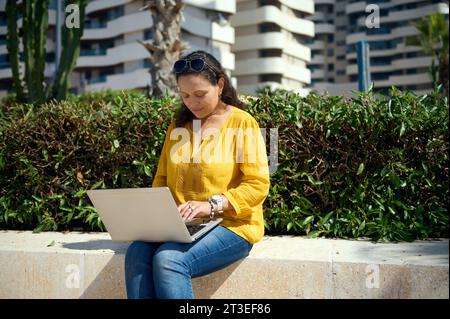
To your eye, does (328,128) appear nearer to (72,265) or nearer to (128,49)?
(72,265)

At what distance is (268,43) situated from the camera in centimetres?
5159

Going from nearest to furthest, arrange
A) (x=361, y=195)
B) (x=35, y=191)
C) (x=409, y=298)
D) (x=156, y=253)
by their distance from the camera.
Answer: (x=156, y=253) → (x=409, y=298) → (x=361, y=195) → (x=35, y=191)

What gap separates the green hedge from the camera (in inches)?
159

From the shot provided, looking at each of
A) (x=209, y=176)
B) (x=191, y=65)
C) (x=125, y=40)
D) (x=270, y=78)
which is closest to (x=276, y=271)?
(x=209, y=176)

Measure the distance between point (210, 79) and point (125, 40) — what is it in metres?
46.0

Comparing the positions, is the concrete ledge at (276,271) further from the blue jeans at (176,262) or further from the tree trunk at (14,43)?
the tree trunk at (14,43)

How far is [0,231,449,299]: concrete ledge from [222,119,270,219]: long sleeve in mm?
352

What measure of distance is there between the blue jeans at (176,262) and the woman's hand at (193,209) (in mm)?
132

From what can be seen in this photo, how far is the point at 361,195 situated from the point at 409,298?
1.05 m

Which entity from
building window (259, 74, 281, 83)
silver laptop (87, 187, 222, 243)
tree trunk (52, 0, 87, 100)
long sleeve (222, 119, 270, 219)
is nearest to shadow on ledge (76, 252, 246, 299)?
silver laptop (87, 187, 222, 243)

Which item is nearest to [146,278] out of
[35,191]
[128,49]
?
[35,191]

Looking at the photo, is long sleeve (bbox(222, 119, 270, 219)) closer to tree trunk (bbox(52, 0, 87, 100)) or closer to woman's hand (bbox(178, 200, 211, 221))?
woman's hand (bbox(178, 200, 211, 221))

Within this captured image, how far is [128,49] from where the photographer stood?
46719 millimetres
